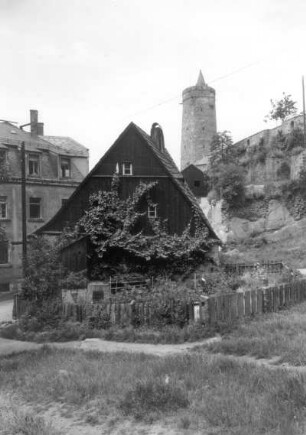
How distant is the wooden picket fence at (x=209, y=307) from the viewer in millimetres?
15609

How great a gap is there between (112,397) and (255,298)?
8901 mm

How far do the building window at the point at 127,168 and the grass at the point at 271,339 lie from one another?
13462 mm

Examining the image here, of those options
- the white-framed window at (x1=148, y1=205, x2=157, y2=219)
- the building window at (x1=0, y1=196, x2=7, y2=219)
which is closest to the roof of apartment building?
the building window at (x1=0, y1=196, x2=7, y2=219)

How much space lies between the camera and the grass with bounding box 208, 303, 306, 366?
10914 mm

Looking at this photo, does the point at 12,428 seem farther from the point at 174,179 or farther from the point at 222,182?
the point at 222,182

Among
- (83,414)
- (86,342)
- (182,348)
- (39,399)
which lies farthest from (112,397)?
(86,342)

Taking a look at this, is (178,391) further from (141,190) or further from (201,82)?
(201,82)

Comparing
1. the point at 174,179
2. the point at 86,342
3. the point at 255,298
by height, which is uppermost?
the point at 174,179

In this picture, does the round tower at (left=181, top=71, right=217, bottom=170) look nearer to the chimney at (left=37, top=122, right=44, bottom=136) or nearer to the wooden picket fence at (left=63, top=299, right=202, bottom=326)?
the chimney at (left=37, top=122, right=44, bottom=136)

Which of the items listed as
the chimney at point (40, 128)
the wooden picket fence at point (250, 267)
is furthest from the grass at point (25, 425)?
the chimney at point (40, 128)

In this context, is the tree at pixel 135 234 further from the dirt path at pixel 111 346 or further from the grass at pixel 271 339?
the grass at pixel 271 339

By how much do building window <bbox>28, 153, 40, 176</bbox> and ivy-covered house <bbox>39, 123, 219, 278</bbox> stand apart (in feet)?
36.6

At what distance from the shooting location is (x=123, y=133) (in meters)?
27.8

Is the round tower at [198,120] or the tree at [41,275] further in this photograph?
the round tower at [198,120]
